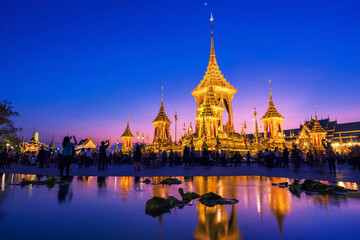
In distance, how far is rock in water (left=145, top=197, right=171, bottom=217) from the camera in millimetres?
3226

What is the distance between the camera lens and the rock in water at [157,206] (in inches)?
127

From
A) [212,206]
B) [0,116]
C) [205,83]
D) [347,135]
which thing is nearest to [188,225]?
[212,206]

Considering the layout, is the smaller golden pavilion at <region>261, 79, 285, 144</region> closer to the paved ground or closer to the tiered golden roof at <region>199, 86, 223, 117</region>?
the tiered golden roof at <region>199, 86, 223, 117</region>

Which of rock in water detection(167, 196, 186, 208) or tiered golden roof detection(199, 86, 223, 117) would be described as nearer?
rock in water detection(167, 196, 186, 208)

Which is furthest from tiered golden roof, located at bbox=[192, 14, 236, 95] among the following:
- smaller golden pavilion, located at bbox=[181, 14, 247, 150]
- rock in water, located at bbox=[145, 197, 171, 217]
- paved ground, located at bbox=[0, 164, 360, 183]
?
rock in water, located at bbox=[145, 197, 171, 217]

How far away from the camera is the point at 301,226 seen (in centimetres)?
260

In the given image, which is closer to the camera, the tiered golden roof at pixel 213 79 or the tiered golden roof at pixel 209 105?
the tiered golden roof at pixel 209 105

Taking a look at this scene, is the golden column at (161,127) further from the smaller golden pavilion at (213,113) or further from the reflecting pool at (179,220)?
the reflecting pool at (179,220)

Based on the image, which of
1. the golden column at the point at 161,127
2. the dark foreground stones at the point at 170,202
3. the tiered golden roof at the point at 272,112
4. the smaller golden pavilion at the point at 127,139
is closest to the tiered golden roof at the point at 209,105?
the golden column at the point at 161,127

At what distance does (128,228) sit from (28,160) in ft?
80.5

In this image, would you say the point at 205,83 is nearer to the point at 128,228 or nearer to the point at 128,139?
the point at 128,139

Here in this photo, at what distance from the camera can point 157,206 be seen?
11.3 feet

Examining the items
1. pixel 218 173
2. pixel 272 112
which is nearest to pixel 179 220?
pixel 218 173

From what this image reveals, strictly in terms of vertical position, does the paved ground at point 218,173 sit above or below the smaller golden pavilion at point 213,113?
below
